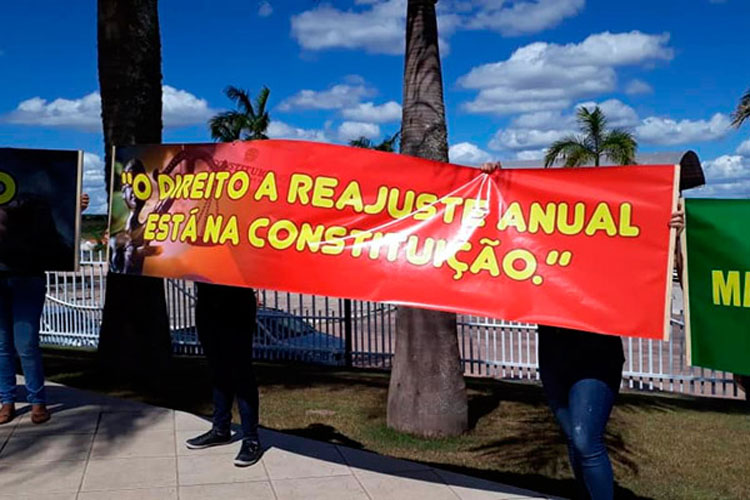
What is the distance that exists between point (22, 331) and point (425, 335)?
11.1 ft

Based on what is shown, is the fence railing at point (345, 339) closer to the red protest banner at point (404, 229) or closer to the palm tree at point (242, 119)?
the red protest banner at point (404, 229)

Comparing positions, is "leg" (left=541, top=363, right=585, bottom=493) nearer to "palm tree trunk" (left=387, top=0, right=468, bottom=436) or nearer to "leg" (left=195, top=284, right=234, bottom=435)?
"leg" (left=195, top=284, right=234, bottom=435)

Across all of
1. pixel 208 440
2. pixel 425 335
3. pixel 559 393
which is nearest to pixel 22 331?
pixel 208 440

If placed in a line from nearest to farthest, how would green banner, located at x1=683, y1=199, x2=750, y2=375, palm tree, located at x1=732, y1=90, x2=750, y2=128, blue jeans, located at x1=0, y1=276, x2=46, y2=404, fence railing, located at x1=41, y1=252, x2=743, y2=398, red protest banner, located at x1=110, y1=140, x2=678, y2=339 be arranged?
1. green banner, located at x1=683, y1=199, x2=750, y2=375
2. red protest banner, located at x1=110, y1=140, x2=678, y2=339
3. blue jeans, located at x1=0, y1=276, x2=46, y2=404
4. fence railing, located at x1=41, y1=252, x2=743, y2=398
5. palm tree, located at x1=732, y1=90, x2=750, y2=128

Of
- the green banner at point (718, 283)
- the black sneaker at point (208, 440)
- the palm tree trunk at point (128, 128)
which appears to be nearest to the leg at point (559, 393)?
the green banner at point (718, 283)

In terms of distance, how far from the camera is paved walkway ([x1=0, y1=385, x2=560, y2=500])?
468 centimetres

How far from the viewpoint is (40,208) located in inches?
233

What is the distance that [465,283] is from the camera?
4410 millimetres

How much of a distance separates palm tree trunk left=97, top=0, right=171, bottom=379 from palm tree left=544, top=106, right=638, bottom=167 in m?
22.1

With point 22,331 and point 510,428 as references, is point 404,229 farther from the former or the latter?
point 510,428

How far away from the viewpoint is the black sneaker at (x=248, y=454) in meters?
5.13

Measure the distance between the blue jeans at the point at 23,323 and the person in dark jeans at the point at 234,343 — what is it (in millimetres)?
1498

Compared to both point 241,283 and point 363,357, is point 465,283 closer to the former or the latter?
point 241,283

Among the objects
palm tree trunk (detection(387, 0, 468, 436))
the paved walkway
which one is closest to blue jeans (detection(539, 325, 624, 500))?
the paved walkway
